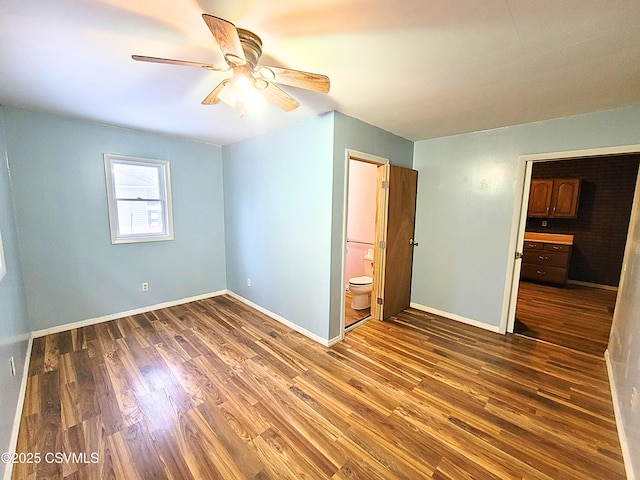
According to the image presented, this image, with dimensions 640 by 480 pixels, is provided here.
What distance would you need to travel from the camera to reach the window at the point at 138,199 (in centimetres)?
324

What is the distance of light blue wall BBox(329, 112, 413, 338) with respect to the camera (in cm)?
260

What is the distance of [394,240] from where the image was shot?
3.42 meters

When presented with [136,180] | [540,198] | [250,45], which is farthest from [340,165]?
[540,198]

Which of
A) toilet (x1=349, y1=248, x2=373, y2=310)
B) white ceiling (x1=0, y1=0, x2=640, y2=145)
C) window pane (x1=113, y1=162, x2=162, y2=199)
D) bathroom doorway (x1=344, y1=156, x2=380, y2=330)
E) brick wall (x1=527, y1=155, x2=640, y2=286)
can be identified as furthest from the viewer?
brick wall (x1=527, y1=155, x2=640, y2=286)

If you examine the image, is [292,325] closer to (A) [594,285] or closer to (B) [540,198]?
(B) [540,198]

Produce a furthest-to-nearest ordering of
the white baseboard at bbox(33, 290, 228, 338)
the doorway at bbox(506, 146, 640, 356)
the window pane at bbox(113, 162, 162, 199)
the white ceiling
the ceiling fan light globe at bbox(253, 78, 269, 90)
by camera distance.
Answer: the doorway at bbox(506, 146, 640, 356)
the window pane at bbox(113, 162, 162, 199)
the white baseboard at bbox(33, 290, 228, 338)
the ceiling fan light globe at bbox(253, 78, 269, 90)
the white ceiling

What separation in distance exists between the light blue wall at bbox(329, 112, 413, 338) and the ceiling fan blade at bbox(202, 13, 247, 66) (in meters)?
1.32

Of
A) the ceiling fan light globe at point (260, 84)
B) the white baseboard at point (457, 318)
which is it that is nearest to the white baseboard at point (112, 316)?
the white baseboard at point (457, 318)

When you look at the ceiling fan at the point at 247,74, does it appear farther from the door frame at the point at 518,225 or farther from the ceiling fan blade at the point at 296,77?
the door frame at the point at 518,225

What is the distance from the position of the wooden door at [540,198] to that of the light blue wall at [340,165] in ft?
13.5

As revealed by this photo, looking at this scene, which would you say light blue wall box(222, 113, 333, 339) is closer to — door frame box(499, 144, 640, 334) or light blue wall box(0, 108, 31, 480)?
door frame box(499, 144, 640, 334)

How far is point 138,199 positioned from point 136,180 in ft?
0.82

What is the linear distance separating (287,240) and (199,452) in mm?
2087

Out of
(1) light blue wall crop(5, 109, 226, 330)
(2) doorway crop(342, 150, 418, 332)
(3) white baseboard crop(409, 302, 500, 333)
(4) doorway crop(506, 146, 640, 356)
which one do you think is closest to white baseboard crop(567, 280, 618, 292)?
(4) doorway crop(506, 146, 640, 356)
